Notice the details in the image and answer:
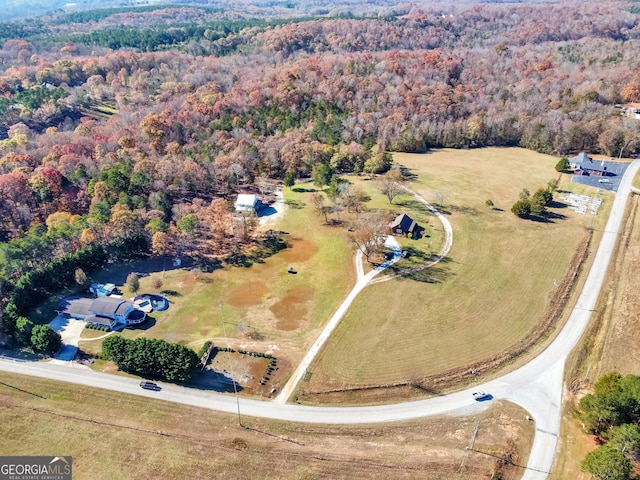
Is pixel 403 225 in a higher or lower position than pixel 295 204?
higher

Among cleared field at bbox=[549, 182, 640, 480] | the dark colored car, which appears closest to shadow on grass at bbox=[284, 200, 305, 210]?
the dark colored car

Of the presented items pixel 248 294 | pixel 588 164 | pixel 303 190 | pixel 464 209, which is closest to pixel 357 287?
pixel 248 294

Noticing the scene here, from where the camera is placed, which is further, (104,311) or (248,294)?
(248,294)

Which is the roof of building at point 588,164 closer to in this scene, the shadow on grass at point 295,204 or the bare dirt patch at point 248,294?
the shadow on grass at point 295,204

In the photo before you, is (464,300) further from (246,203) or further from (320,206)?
(246,203)

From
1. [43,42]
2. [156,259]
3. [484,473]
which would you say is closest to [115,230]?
[156,259]

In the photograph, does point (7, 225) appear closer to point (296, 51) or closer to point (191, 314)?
point (191, 314)

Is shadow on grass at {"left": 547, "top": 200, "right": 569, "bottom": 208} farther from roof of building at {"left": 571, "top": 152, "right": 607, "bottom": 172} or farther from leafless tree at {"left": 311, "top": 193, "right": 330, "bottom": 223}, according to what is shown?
leafless tree at {"left": 311, "top": 193, "right": 330, "bottom": 223}
